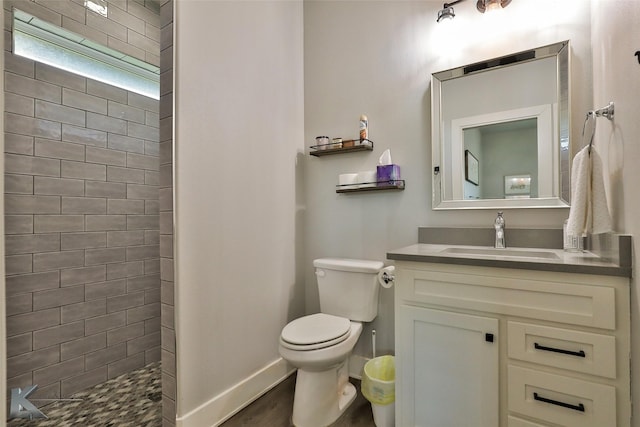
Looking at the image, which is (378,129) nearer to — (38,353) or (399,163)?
(399,163)

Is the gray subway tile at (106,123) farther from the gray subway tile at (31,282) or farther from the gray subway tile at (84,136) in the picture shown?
the gray subway tile at (31,282)

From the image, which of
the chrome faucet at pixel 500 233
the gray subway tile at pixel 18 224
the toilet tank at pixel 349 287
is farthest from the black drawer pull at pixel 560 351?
the gray subway tile at pixel 18 224

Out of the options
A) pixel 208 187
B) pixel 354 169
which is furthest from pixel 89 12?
pixel 354 169

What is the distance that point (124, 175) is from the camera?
209 cm

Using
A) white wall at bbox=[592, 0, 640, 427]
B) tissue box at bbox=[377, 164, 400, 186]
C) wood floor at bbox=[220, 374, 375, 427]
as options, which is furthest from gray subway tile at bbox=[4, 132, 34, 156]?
white wall at bbox=[592, 0, 640, 427]

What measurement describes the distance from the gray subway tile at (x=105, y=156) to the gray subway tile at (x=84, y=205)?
251mm

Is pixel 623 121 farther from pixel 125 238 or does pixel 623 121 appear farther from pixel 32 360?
pixel 32 360

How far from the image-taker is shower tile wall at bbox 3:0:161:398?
65.0 inches

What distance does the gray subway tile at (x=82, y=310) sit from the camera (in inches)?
71.0

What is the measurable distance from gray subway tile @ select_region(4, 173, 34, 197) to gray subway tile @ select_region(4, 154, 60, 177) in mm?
27

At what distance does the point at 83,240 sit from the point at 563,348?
253 centimetres

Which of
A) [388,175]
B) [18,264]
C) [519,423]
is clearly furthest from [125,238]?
[519,423]

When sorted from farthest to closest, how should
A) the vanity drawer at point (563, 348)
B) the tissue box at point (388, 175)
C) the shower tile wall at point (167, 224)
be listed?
the tissue box at point (388, 175) → the shower tile wall at point (167, 224) → the vanity drawer at point (563, 348)

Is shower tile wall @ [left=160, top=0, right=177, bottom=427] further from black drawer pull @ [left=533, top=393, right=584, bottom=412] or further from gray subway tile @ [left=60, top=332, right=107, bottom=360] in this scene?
black drawer pull @ [left=533, top=393, right=584, bottom=412]
